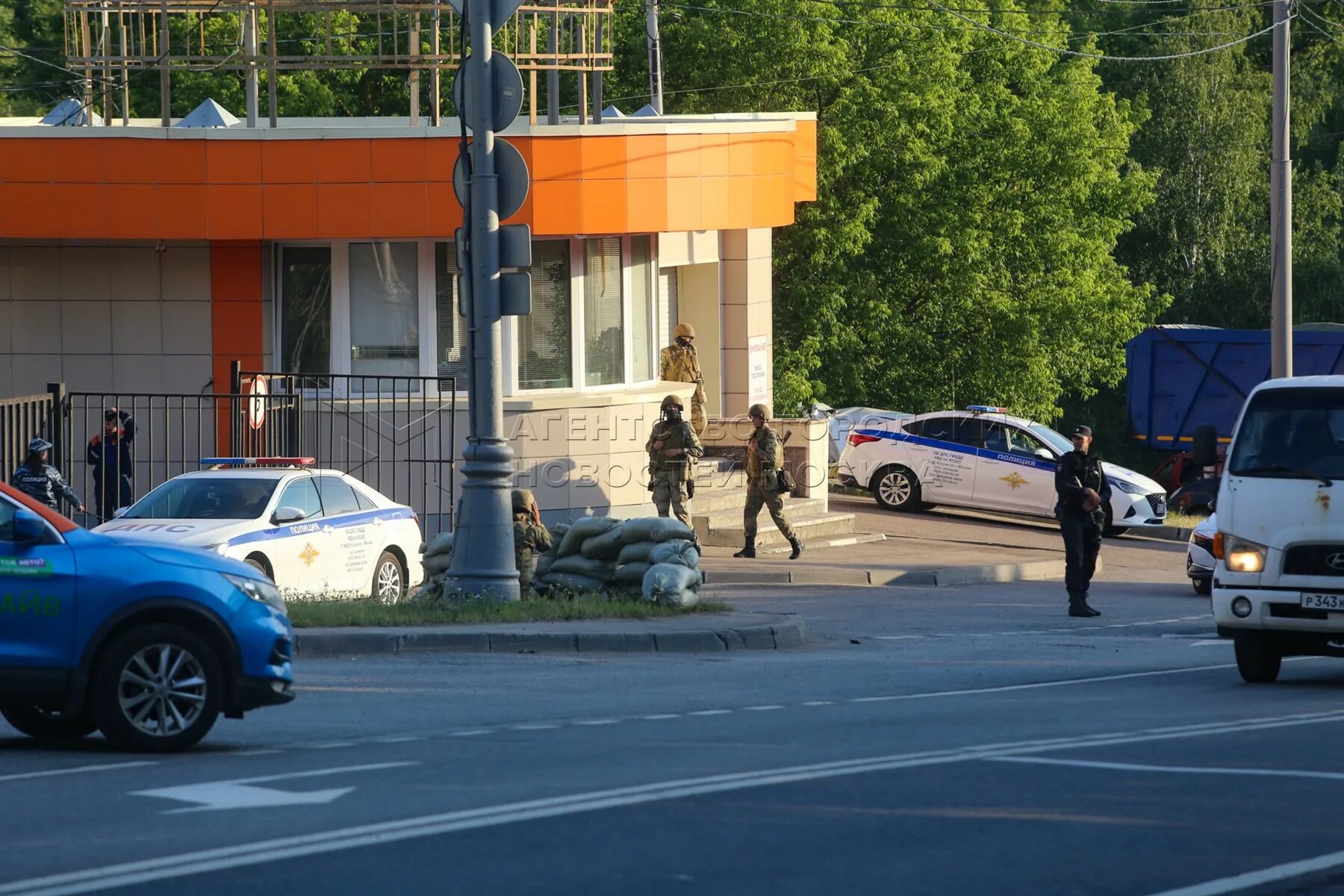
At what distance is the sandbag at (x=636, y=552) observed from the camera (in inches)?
682

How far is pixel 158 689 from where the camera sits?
9.29 meters

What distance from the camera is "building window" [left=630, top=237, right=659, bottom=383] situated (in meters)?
25.4

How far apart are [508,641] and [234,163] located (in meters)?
9.88

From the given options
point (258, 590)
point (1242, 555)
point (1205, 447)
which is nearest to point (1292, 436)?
point (1242, 555)

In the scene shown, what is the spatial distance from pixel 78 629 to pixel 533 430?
14566 millimetres

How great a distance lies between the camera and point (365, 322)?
2364 centimetres

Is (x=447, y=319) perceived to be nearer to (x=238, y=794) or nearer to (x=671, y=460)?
(x=671, y=460)

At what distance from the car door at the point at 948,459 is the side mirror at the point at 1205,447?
16.1 metres

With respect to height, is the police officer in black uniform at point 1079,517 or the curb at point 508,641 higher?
the police officer in black uniform at point 1079,517

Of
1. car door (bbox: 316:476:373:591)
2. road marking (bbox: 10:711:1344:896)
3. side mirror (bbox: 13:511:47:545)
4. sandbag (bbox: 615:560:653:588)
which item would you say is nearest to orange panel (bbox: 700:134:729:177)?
car door (bbox: 316:476:373:591)

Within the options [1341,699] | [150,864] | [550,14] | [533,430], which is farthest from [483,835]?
[550,14]

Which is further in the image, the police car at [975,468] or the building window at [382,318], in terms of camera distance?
the police car at [975,468]

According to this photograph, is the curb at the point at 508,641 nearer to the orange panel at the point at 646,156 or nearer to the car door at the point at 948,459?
the orange panel at the point at 646,156

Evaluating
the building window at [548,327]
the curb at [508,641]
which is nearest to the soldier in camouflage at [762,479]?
the building window at [548,327]
